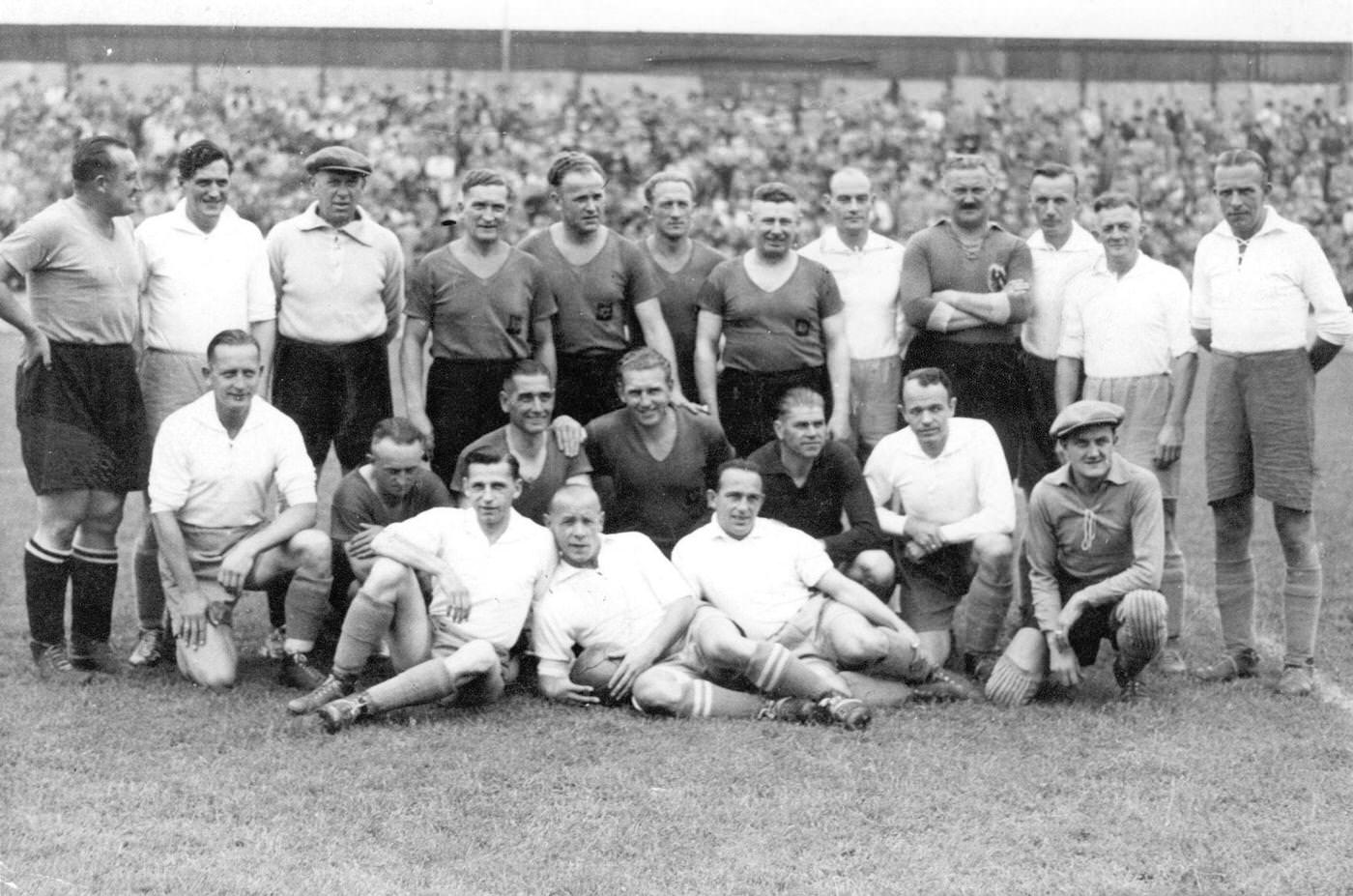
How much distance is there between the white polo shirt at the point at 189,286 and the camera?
6.69 m

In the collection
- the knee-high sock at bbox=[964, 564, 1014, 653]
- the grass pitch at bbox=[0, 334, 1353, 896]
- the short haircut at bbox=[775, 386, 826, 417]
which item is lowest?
the grass pitch at bbox=[0, 334, 1353, 896]

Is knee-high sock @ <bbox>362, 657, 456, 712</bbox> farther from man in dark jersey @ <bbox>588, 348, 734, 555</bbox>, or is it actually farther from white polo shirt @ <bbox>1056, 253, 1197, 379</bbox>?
white polo shirt @ <bbox>1056, 253, 1197, 379</bbox>

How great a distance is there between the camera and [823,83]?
2523cm

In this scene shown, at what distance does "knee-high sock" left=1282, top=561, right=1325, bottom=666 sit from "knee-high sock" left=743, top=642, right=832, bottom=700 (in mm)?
1964

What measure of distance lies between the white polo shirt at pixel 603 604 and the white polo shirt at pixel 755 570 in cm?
16

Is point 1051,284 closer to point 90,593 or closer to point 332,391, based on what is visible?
point 332,391

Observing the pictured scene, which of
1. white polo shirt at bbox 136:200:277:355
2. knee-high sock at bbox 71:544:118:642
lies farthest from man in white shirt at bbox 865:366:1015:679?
knee-high sock at bbox 71:544:118:642

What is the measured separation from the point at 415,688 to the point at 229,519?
1.25 metres

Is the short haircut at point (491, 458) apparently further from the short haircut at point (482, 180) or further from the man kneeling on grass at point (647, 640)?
the short haircut at point (482, 180)

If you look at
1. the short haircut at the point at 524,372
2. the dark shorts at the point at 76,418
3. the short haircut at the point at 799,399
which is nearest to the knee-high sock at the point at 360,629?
the short haircut at the point at 524,372

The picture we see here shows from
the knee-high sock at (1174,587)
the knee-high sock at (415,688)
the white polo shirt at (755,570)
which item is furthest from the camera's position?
the knee-high sock at (1174,587)

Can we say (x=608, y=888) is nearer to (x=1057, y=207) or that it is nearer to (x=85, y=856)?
(x=85, y=856)

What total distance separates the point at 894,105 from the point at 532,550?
19879 mm

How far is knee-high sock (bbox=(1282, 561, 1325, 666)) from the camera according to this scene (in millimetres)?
6312
